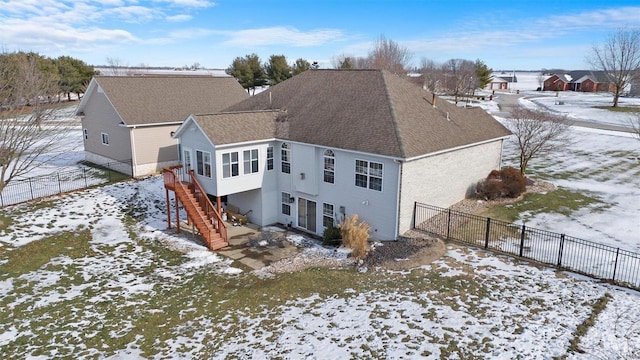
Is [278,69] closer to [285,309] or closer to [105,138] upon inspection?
[105,138]

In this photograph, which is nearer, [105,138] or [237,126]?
[237,126]

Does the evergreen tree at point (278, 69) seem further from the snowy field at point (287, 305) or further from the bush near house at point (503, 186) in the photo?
the snowy field at point (287, 305)

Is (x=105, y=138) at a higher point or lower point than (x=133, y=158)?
higher

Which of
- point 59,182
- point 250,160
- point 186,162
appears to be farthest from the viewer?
point 59,182

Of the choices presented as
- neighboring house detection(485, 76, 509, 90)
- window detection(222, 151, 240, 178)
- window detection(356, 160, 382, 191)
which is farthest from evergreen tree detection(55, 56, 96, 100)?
neighboring house detection(485, 76, 509, 90)

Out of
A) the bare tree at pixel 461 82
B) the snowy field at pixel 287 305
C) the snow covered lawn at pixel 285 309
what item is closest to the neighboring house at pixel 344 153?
the snowy field at pixel 287 305

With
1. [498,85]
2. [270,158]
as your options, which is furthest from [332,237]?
[498,85]

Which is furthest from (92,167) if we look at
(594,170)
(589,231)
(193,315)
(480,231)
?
(594,170)
